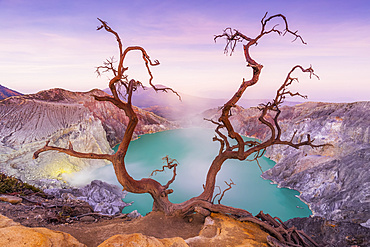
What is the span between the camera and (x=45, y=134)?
19641 millimetres

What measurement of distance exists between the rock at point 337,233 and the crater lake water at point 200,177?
23.0 ft

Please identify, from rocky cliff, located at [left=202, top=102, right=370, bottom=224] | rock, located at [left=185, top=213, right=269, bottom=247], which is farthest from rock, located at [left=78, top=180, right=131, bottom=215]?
rocky cliff, located at [left=202, top=102, right=370, bottom=224]

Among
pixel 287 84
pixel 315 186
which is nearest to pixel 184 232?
pixel 287 84

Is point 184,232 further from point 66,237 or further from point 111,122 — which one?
point 111,122

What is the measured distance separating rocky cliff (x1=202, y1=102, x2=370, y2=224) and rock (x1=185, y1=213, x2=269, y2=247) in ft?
25.6

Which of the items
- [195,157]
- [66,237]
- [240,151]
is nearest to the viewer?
[66,237]

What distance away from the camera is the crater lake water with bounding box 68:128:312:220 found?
45.9 ft

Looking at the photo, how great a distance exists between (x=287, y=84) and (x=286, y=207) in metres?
11.4

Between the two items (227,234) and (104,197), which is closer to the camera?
(227,234)

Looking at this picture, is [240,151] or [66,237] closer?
[66,237]

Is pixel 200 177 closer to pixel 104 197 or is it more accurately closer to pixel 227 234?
pixel 104 197

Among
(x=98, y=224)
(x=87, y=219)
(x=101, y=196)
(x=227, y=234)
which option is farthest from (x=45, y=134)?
(x=227, y=234)

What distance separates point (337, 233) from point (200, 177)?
43.1 ft

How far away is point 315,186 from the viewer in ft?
46.3
